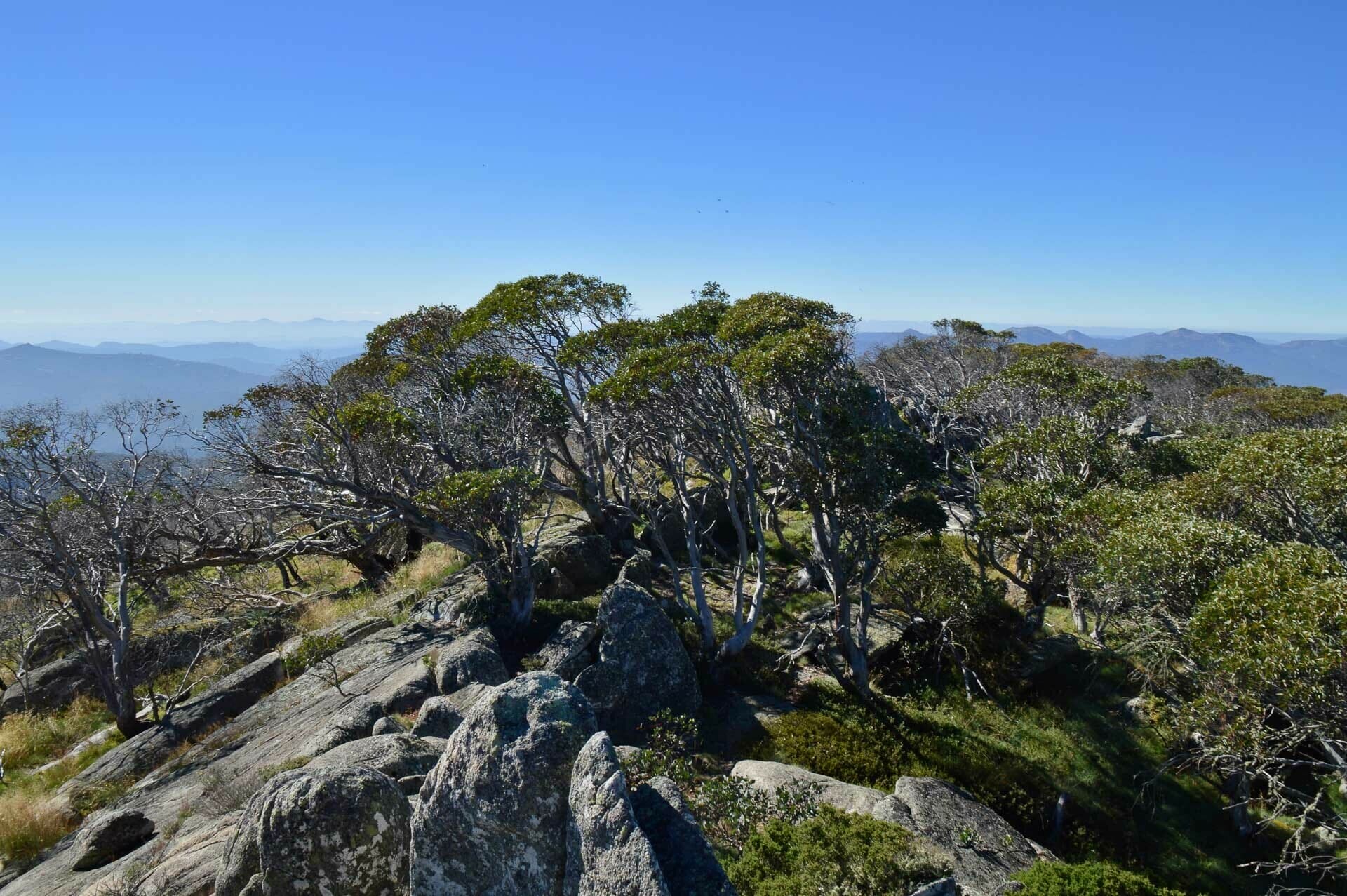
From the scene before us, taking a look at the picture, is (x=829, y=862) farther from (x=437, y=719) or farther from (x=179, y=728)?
(x=179, y=728)

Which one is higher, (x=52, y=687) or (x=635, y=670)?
(x=635, y=670)

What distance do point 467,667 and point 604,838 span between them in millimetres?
11422

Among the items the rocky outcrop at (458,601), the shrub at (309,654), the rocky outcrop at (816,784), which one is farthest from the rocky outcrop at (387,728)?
the shrub at (309,654)

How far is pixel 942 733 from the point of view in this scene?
18.5 meters

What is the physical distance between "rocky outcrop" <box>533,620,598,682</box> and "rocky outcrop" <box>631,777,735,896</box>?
1039 cm

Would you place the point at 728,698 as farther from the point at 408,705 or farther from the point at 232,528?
the point at 232,528

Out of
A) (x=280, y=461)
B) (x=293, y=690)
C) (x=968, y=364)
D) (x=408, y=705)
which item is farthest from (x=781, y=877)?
(x=968, y=364)

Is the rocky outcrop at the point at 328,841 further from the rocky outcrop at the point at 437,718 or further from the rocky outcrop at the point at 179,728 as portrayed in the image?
the rocky outcrop at the point at 179,728

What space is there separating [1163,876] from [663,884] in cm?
1508

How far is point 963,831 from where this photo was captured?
1227 cm

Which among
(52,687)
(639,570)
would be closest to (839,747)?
(639,570)

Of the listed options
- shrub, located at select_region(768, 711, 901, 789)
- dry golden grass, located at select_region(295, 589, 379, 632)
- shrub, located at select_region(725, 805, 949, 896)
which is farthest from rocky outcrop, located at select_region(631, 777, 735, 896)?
dry golden grass, located at select_region(295, 589, 379, 632)

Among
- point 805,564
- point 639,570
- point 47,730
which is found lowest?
point 47,730

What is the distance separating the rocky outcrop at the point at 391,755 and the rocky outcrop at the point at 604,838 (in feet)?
15.4
